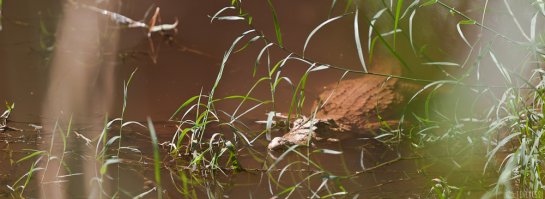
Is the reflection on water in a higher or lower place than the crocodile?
higher

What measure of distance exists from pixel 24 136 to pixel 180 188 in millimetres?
610

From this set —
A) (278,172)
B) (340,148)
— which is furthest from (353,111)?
(278,172)

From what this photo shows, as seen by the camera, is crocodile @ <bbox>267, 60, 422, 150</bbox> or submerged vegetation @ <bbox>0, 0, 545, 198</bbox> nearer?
submerged vegetation @ <bbox>0, 0, 545, 198</bbox>

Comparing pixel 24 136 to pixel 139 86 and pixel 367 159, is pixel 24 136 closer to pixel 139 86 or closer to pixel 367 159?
pixel 139 86

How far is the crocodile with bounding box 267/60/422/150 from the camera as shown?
7.25ft

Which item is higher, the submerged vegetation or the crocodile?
the submerged vegetation

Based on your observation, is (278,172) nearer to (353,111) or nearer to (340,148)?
(340,148)

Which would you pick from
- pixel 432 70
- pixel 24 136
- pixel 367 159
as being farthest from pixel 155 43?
pixel 367 159

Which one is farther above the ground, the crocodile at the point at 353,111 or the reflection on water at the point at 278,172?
the reflection on water at the point at 278,172

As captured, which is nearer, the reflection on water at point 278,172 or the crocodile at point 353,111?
the reflection on water at point 278,172

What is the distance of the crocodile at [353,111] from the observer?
2.21 metres

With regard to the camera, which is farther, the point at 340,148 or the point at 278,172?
the point at 340,148

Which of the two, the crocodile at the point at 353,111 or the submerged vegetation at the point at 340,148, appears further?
the crocodile at the point at 353,111

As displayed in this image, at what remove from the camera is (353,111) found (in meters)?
2.54
